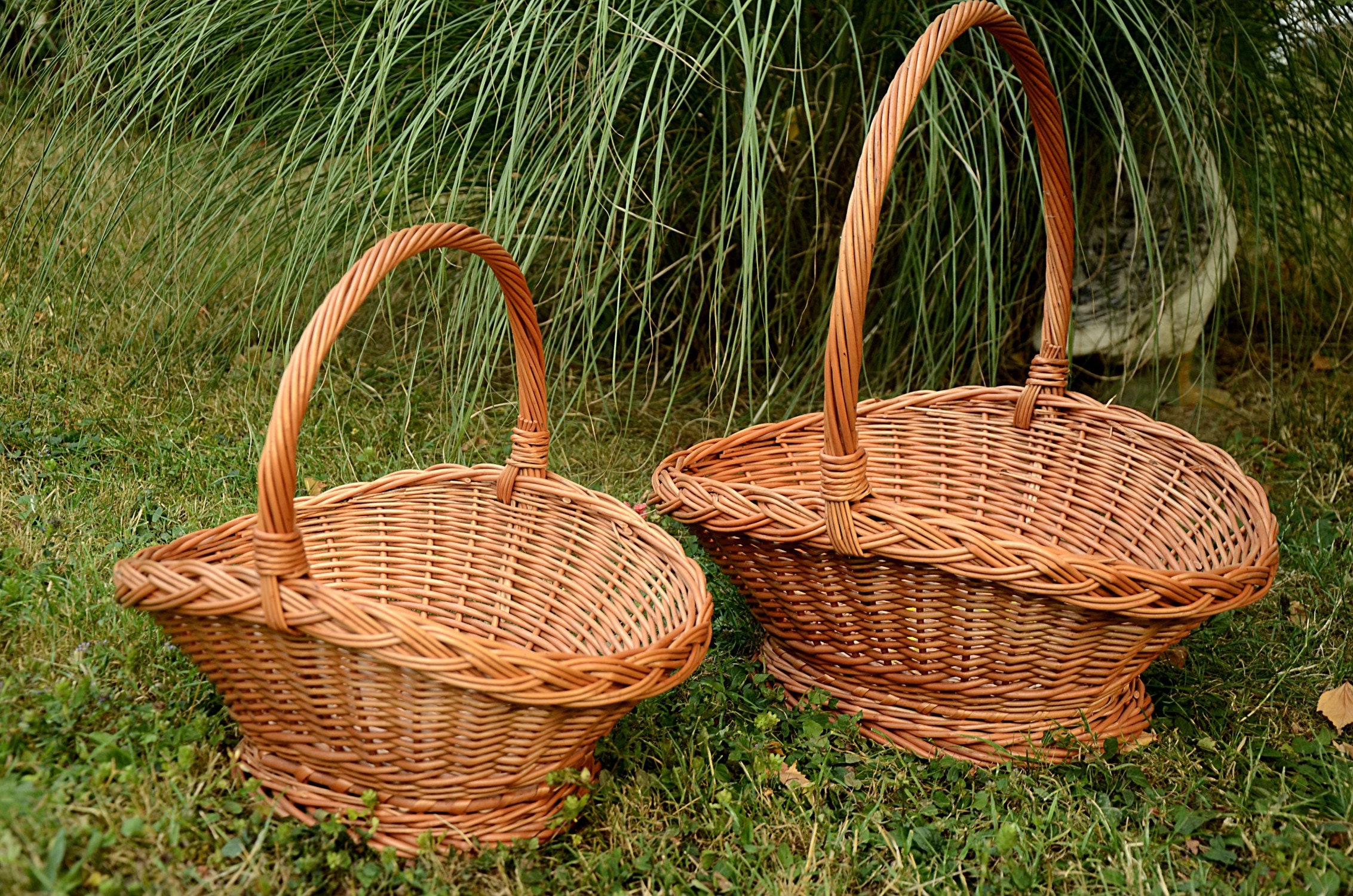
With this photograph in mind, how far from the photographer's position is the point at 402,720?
3.23 feet

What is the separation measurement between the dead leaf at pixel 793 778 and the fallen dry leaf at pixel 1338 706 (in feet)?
2.17

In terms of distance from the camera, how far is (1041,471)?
5.44ft

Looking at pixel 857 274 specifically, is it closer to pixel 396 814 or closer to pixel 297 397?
pixel 297 397

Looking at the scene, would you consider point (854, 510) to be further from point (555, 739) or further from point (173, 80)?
point (173, 80)

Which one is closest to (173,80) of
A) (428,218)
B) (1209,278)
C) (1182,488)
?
(428,218)

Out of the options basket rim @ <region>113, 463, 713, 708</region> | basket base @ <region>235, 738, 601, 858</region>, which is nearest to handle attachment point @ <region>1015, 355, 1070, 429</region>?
basket rim @ <region>113, 463, 713, 708</region>

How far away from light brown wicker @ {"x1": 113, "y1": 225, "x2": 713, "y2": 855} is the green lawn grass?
0.05 meters

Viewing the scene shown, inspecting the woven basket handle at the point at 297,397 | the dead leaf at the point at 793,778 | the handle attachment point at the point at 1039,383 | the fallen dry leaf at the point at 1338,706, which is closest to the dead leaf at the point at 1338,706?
the fallen dry leaf at the point at 1338,706

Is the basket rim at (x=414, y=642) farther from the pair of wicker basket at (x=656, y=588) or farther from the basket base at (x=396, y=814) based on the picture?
the basket base at (x=396, y=814)

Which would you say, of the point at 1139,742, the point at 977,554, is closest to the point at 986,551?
the point at 977,554

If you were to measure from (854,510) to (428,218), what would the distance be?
84cm

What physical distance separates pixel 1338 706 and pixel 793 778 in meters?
0.70

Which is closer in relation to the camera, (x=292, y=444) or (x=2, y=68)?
(x=292, y=444)

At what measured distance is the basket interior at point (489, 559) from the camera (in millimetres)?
1318
